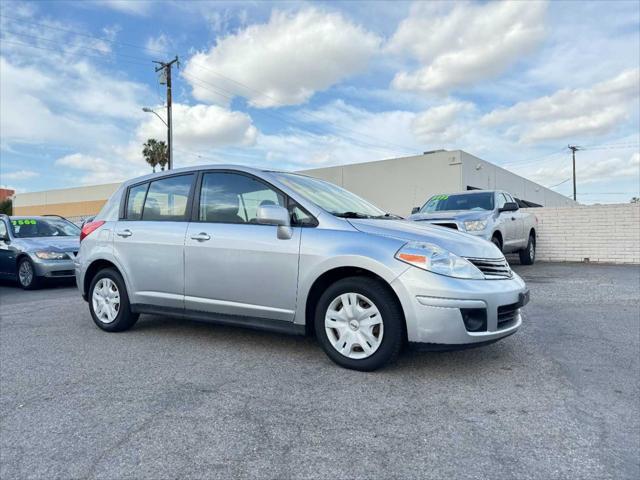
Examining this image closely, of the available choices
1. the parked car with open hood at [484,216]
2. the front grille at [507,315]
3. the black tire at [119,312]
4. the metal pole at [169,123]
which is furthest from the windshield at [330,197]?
the metal pole at [169,123]

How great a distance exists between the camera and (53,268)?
912 cm

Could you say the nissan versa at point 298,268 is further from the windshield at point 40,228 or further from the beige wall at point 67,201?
the beige wall at point 67,201

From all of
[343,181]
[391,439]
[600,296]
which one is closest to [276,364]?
[391,439]

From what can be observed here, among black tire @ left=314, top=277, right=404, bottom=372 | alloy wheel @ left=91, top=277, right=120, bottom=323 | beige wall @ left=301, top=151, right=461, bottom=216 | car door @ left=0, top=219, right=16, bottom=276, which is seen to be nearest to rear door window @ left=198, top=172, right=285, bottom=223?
black tire @ left=314, top=277, right=404, bottom=372

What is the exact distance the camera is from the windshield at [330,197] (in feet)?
13.8

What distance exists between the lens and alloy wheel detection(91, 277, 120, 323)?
5129mm

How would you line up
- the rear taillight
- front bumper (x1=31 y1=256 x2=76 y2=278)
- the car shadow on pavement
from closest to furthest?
the car shadow on pavement
the rear taillight
front bumper (x1=31 y1=256 x2=76 y2=278)

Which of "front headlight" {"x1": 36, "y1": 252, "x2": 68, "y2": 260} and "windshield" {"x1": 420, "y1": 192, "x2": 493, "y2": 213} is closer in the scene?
"front headlight" {"x1": 36, "y1": 252, "x2": 68, "y2": 260}

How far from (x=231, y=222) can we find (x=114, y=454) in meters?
2.28

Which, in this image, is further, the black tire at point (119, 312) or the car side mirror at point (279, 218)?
the black tire at point (119, 312)

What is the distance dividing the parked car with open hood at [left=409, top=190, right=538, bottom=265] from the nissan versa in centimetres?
439

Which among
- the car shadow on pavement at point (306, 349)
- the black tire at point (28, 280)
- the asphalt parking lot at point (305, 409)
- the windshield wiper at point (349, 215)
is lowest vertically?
the asphalt parking lot at point (305, 409)

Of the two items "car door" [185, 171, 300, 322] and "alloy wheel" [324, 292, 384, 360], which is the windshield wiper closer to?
"car door" [185, 171, 300, 322]

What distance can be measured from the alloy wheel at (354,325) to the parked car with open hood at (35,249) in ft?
24.4
